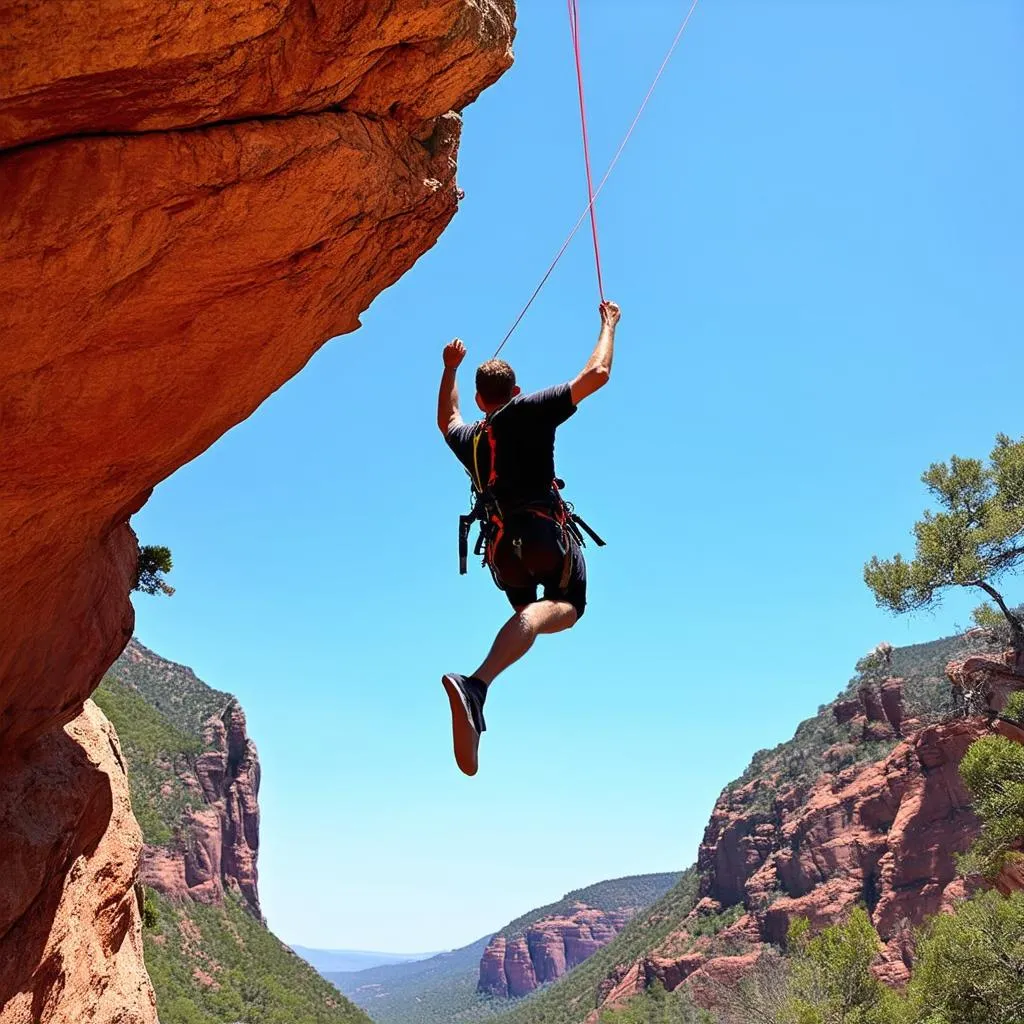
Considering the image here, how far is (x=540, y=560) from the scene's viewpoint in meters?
5.20

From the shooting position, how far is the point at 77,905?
707 cm

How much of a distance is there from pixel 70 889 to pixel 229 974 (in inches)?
2017

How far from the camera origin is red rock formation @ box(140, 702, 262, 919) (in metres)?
56.0

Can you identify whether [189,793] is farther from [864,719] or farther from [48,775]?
[48,775]

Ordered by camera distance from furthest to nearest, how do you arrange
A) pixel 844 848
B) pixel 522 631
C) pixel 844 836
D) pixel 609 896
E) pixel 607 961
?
1. pixel 609 896
2. pixel 607 961
3. pixel 844 836
4. pixel 844 848
5. pixel 522 631

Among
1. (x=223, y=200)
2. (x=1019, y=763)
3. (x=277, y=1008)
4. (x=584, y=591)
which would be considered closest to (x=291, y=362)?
(x=223, y=200)

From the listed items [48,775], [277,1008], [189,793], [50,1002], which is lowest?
[277,1008]

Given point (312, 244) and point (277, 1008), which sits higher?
point (312, 244)

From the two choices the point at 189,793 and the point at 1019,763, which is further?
the point at 189,793

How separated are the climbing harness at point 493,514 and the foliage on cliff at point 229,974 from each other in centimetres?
4161

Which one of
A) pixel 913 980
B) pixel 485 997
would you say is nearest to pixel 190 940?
pixel 913 980

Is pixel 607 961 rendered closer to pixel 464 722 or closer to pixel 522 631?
pixel 522 631

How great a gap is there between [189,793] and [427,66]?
6613 cm

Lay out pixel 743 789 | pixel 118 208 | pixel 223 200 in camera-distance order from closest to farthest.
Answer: pixel 118 208
pixel 223 200
pixel 743 789
